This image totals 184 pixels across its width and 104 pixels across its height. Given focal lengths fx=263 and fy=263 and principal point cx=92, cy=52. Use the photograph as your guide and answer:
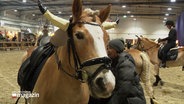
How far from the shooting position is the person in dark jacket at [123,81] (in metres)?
3.66

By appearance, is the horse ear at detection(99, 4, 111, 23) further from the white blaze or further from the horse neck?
the horse neck

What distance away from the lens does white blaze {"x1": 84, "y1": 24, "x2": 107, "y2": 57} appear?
2090 millimetres

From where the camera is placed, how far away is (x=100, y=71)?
202 centimetres

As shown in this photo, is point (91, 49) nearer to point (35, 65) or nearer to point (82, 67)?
point (82, 67)

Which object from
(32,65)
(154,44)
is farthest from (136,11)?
(32,65)

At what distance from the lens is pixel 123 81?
3660 millimetres

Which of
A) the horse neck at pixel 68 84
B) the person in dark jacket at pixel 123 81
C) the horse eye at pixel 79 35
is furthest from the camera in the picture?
the person in dark jacket at pixel 123 81

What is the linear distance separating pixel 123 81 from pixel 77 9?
1700mm

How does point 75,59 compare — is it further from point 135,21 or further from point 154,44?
point 135,21

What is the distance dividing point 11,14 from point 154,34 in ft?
77.7

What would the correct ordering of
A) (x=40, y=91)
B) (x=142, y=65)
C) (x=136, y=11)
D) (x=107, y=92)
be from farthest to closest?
(x=136, y=11) → (x=142, y=65) → (x=40, y=91) → (x=107, y=92)

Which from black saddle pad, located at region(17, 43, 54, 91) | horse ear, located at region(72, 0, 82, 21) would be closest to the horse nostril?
horse ear, located at region(72, 0, 82, 21)

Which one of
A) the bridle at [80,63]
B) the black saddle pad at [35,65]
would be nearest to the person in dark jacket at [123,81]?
the black saddle pad at [35,65]

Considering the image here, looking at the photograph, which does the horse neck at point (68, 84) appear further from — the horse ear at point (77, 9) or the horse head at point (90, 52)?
the horse ear at point (77, 9)
